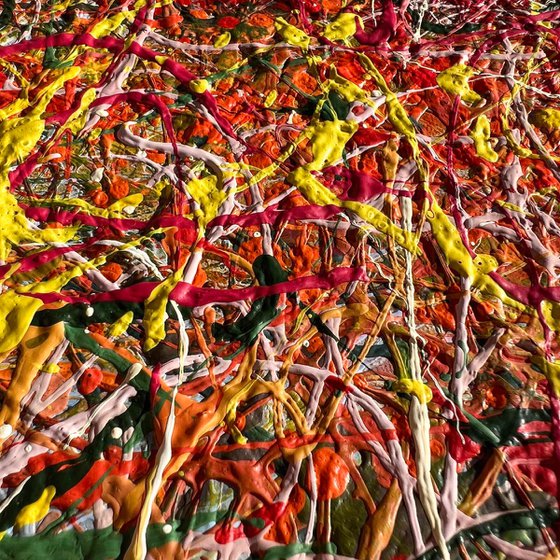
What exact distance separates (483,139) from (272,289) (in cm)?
43

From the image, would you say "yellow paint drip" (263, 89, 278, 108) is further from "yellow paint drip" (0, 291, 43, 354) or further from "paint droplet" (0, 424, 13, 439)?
"paint droplet" (0, 424, 13, 439)

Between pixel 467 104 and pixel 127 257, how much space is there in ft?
1.94

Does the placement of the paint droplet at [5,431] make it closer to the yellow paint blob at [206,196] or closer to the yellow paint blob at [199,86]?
the yellow paint blob at [206,196]

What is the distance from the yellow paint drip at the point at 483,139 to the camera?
2.52 feet

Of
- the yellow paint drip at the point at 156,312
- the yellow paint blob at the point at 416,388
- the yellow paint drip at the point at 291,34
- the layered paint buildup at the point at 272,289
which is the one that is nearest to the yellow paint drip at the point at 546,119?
the layered paint buildup at the point at 272,289

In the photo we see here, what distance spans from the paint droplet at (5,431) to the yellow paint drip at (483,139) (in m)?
0.72

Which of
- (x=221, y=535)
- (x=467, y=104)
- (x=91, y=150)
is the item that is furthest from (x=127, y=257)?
(x=467, y=104)

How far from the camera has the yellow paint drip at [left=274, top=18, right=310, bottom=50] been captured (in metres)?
0.86

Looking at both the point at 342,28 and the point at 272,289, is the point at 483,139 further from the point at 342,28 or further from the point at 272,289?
the point at 272,289

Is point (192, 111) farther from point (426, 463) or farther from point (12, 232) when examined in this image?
point (426, 463)

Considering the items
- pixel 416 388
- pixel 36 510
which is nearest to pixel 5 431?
pixel 36 510

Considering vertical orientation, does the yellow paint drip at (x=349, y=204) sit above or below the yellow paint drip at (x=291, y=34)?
below

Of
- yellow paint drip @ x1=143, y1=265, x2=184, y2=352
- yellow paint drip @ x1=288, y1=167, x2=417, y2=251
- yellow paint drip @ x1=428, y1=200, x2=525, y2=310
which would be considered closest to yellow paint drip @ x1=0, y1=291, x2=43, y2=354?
yellow paint drip @ x1=143, y1=265, x2=184, y2=352

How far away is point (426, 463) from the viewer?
0.53 meters
